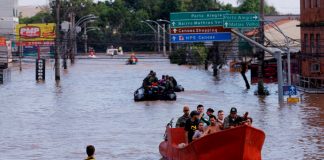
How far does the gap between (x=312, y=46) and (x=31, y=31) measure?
205 ft

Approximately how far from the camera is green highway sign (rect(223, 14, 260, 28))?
48.3 meters

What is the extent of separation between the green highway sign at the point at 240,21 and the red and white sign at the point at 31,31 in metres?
66.2

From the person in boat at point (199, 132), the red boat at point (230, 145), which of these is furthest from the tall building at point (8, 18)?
the red boat at point (230, 145)

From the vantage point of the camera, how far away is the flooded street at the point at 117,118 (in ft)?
95.5

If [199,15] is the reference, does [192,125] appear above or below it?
below

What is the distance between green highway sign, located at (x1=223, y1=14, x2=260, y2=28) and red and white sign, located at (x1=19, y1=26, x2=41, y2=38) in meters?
66.2

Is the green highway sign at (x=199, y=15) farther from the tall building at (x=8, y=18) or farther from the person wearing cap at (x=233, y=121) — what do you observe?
the tall building at (x=8, y=18)

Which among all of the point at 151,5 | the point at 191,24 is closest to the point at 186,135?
the point at 191,24

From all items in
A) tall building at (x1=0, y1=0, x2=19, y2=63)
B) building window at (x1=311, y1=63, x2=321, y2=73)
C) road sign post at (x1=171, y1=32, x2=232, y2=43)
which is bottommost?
building window at (x1=311, y1=63, x2=321, y2=73)

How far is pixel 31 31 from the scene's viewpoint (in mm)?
114062

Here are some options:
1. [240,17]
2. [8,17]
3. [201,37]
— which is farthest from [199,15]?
[8,17]

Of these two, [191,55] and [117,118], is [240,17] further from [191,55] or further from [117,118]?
[191,55]

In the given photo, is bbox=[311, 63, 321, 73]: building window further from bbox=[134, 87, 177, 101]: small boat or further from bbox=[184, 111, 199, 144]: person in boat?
bbox=[184, 111, 199, 144]: person in boat

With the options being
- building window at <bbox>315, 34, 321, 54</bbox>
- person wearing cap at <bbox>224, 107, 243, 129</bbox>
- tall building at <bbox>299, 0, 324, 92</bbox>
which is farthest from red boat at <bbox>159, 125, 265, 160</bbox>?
building window at <bbox>315, 34, 321, 54</bbox>
